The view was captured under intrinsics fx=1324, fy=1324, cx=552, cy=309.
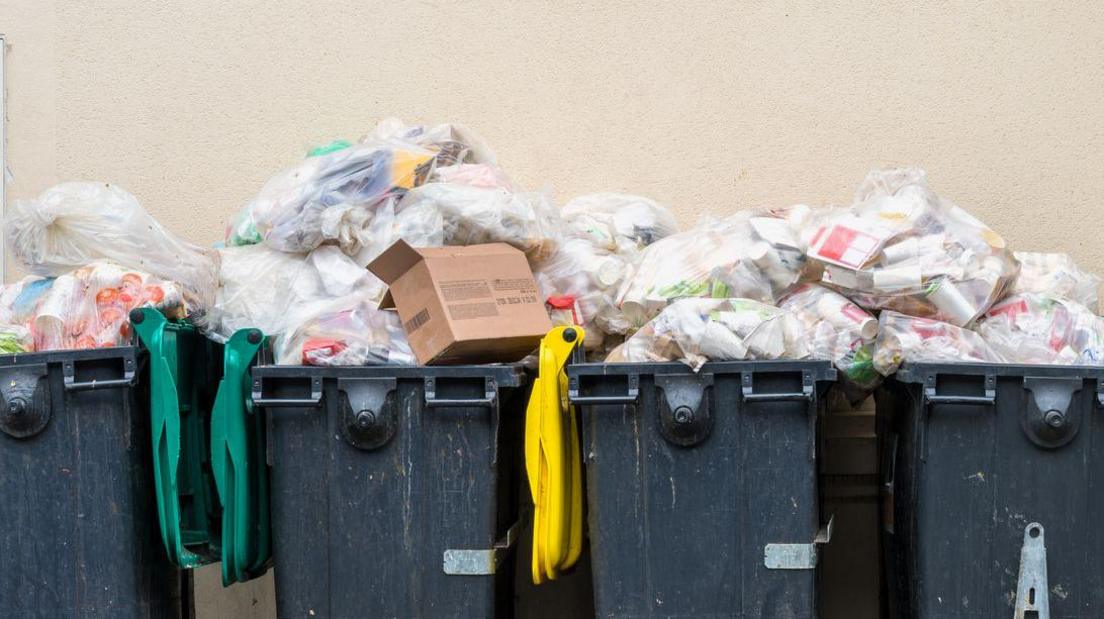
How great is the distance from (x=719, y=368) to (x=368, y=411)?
2.82 feet

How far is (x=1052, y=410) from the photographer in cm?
312

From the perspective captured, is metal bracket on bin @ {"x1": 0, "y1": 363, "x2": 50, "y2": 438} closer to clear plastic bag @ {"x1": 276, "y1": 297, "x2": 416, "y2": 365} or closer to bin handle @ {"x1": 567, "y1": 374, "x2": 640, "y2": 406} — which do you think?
clear plastic bag @ {"x1": 276, "y1": 297, "x2": 416, "y2": 365}

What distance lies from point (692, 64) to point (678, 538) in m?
1.87

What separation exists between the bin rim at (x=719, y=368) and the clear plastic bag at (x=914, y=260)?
34 cm

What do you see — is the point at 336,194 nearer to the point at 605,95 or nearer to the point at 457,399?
the point at 457,399

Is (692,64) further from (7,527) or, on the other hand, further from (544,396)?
(7,527)

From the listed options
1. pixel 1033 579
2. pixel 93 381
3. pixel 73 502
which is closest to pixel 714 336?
pixel 1033 579

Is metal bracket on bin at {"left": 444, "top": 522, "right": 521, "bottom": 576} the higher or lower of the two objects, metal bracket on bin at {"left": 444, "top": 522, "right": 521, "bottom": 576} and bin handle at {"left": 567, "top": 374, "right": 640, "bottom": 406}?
the lower

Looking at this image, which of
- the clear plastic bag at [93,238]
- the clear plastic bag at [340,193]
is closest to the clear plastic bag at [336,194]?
the clear plastic bag at [340,193]

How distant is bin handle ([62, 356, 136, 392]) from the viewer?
10.7 feet

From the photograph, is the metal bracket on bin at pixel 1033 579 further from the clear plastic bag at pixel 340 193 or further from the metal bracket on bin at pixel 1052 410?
the clear plastic bag at pixel 340 193

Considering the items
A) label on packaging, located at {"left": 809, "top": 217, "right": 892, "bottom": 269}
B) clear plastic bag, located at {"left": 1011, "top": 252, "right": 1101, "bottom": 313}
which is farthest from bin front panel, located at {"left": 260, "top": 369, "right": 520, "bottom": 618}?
clear plastic bag, located at {"left": 1011, "top": 252, "right": 1101, "bottom": 313}

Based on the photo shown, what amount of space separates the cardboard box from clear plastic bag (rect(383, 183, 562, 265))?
0.10 meters

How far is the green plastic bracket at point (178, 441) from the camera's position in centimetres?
332
